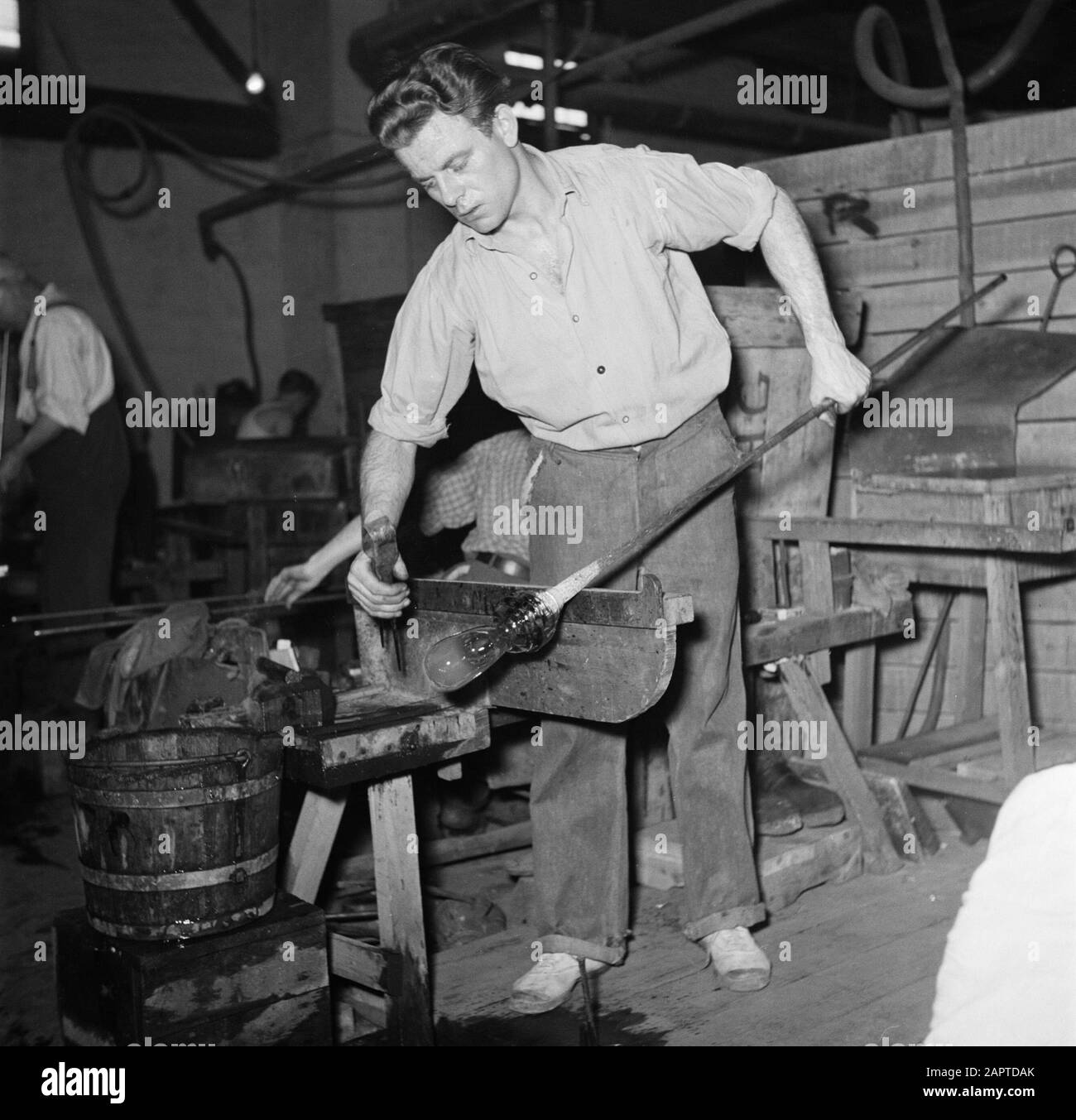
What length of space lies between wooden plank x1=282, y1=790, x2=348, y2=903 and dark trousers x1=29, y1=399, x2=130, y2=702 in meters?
3.53

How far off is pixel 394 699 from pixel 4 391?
3.89 metres

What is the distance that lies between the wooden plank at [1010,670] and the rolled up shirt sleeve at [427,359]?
175cm

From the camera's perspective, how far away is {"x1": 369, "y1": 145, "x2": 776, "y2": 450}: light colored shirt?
3.05m

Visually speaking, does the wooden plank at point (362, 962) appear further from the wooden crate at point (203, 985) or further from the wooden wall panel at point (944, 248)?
the wooden wall panel at point (944, 248)

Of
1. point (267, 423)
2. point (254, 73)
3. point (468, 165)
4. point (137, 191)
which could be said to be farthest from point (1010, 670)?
point (137, 191)

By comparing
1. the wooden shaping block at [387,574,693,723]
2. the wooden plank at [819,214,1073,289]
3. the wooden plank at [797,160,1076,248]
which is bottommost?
the wooden shaping block at [387,574,693,723]

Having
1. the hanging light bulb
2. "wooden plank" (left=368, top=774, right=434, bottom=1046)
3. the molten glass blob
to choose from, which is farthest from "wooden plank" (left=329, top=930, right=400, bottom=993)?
the hanging light bulb

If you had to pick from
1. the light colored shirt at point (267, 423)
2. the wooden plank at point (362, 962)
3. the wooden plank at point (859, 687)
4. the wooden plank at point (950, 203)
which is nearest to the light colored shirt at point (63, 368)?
the light colored shirt at point (267, 423)

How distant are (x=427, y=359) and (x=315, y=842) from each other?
1196 millimetres

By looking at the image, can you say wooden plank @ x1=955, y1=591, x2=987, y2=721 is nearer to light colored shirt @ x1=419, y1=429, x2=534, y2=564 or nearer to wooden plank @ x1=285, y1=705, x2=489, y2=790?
light colored shirt @ x1=419, y1=429, x2=534, y2=564

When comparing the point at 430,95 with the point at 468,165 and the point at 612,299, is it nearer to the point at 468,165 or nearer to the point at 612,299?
the point at 468,165

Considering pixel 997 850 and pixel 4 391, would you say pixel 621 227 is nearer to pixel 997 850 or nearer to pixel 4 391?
pixel 997 850

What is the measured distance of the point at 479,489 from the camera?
4.29 meters
